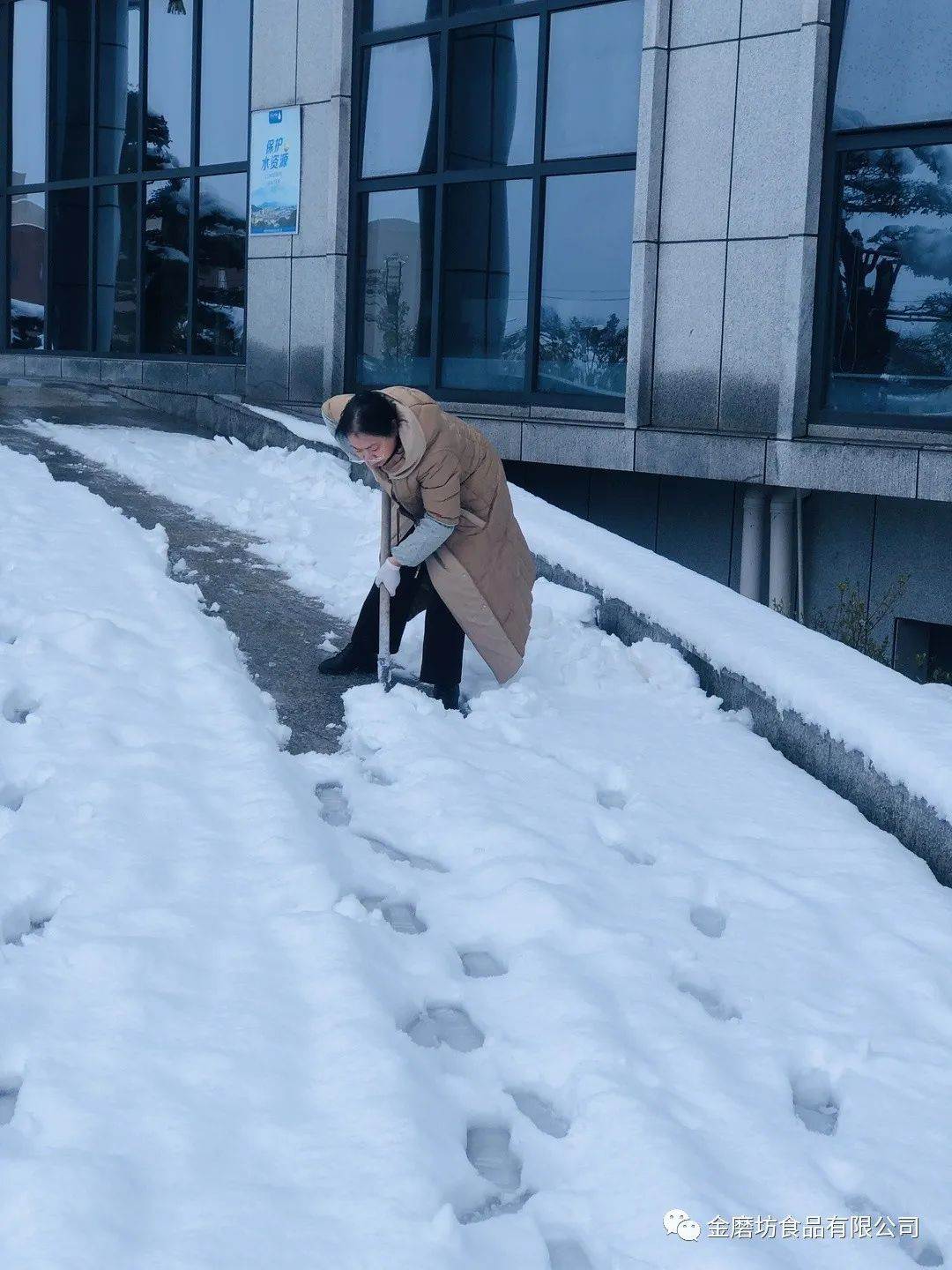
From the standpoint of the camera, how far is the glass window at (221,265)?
13656mm

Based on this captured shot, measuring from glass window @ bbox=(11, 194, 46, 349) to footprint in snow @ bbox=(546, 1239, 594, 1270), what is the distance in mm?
15877

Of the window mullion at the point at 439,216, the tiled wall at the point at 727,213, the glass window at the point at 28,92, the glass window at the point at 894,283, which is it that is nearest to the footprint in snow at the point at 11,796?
the tiled wall at the point at 727,213

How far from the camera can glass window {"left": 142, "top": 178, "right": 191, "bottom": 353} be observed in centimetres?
1447

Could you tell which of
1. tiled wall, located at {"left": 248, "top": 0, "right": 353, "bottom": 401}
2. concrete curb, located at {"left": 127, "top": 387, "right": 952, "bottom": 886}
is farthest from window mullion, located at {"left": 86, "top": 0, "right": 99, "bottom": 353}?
concrete curb, located at {"left": 127, "top": 387, "right": 952, "bottom": 886}

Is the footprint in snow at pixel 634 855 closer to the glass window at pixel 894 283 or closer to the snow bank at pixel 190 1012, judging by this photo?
the snow bank at pixel 190 1012

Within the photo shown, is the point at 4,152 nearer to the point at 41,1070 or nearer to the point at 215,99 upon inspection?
the point at 215,99

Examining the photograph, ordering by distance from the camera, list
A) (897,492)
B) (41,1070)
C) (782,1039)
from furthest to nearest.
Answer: (897,492)
(782,1039)
(41,1070)

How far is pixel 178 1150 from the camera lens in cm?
255

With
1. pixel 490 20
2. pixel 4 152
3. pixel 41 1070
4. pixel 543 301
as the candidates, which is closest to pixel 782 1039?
pixel 41 1070

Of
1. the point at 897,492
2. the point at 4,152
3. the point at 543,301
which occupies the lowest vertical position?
the point at 897,492

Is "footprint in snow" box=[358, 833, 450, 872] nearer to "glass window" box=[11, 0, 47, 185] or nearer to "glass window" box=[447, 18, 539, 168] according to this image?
"glass window" box=[447, 18, 539, 168]

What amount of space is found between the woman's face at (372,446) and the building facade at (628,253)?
484cm

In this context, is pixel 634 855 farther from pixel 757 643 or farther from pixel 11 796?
pixel 11 796

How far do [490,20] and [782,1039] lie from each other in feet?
32.4
